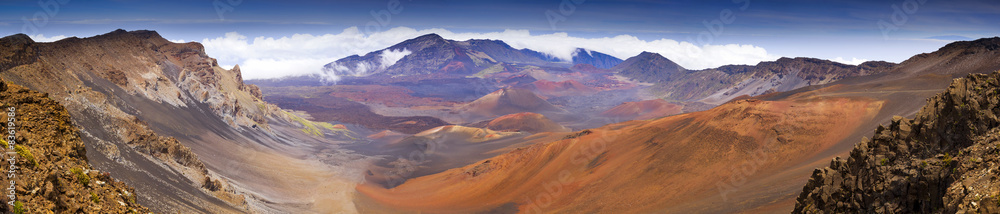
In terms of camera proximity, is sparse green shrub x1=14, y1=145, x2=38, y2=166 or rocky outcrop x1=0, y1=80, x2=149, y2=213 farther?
sparse green shrub x1=14, y1=145, x2=38, y2=166

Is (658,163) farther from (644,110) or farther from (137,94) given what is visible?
(644,110)

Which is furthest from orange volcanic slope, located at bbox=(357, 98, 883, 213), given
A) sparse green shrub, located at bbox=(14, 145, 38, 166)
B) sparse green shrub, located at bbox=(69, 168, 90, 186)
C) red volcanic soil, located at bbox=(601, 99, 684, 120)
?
red volcanic soil, located at bbox=(601, 99, 684, 120)

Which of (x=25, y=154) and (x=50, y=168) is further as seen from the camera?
(x=50, y=168)

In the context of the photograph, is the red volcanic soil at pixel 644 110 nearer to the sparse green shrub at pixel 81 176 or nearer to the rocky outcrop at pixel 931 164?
the rocky outcrop at pixel 931 164

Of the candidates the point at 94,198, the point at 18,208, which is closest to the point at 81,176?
the point at 94,198

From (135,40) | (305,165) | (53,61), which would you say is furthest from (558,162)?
(135,40)

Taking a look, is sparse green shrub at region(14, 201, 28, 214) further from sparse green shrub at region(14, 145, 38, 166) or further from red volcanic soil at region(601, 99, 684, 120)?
red volcanic soil at region(601, 99, 684, 120)

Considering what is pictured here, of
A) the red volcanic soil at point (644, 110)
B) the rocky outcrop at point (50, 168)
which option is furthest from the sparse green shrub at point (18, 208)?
the red volcanic soil at point (644, 110)
